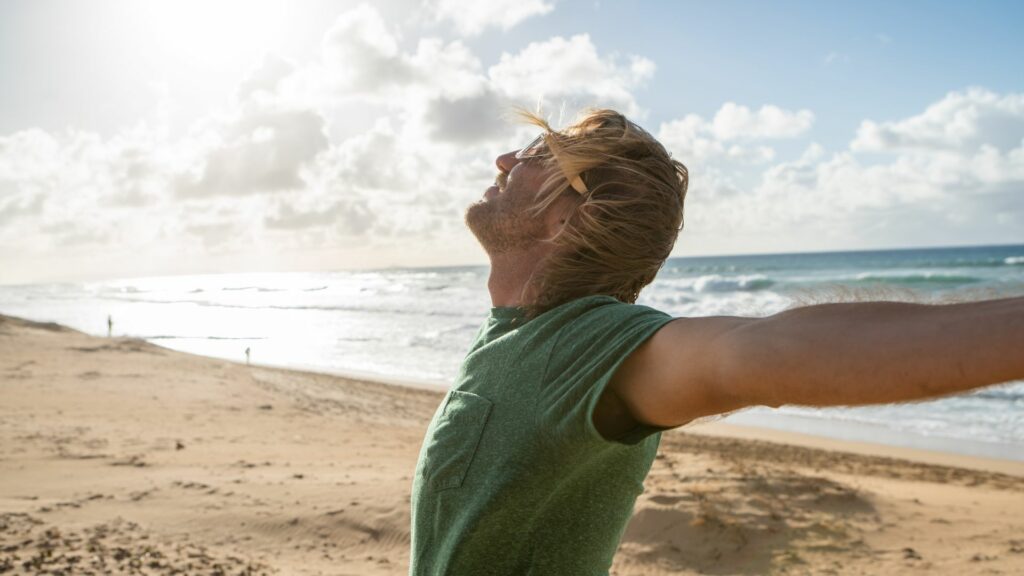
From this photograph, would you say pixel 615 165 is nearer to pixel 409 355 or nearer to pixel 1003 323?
pixel 1003 323

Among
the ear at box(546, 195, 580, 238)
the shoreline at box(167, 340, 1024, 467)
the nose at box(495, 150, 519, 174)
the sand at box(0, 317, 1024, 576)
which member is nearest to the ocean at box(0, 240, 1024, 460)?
the shoreline at box(167, 340, 1024, 467)

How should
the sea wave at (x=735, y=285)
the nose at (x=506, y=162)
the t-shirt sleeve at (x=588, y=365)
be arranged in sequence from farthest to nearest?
1. the sea wave at (x=735, y=285)
2. the nose at (x=506, y=162)
3. the t-shirt sleeve at (x=588, y=365)

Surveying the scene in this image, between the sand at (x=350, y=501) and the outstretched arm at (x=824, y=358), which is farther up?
the outstretched arm at (x=824, y=358)

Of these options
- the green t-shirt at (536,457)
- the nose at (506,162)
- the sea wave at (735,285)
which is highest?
the nose at (506,162)

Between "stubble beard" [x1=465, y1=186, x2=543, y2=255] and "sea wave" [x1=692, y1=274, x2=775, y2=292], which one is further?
"sea wave" [x1=692, y1=274, x2=775, y2=292]

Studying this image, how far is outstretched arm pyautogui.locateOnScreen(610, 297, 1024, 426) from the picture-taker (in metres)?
0.78

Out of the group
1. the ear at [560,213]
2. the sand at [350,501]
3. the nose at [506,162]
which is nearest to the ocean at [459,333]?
the ear at [560,213]

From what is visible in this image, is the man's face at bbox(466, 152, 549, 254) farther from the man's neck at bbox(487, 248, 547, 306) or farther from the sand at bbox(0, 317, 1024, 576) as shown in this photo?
the sand at bbox(0, 317, 1024, 576)

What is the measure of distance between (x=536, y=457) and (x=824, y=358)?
0.48 meters

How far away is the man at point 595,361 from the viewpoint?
86 centimetres

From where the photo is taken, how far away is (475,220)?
1.79 meters

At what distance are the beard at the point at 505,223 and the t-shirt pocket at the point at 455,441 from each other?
40 cm

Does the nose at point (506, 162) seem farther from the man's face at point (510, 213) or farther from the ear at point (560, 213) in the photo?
the ear at point (560, 213)

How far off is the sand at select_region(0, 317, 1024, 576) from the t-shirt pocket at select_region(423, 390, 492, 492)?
3.96m
